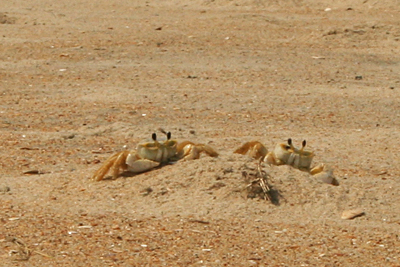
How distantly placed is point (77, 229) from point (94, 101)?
432 cm

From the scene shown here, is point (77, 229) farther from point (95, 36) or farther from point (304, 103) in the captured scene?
point (95, 36)

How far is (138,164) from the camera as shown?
229 inches

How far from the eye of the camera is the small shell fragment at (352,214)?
213 inches

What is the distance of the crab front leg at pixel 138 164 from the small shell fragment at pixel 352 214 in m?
1.30

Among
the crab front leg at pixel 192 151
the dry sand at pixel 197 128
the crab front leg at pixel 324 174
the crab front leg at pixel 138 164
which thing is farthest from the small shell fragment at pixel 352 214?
the crab front leg at pixel 138 164

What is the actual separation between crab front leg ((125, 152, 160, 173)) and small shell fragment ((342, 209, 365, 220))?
1300 millimetres

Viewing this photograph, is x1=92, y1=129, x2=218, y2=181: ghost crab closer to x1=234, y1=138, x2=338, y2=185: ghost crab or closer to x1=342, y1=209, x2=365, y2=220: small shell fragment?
x1=234, y1=138, x2=338, y2=185: ghost crab

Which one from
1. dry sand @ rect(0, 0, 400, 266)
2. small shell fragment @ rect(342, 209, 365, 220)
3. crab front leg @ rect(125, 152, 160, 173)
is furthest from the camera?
crab front leg @ rect(125, 152, 160, 173)

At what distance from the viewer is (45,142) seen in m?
7.39

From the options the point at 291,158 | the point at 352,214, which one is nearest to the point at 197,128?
the point at 291,158

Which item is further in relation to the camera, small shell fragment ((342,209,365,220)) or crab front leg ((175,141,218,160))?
crab front leg ((175,141,218,160))

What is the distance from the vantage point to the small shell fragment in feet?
17.7

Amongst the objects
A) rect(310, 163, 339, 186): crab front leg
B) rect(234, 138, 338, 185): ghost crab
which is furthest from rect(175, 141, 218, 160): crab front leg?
rect(310, 163, 339, 186): crab front leg

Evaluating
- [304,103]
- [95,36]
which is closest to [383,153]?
[304,103]
